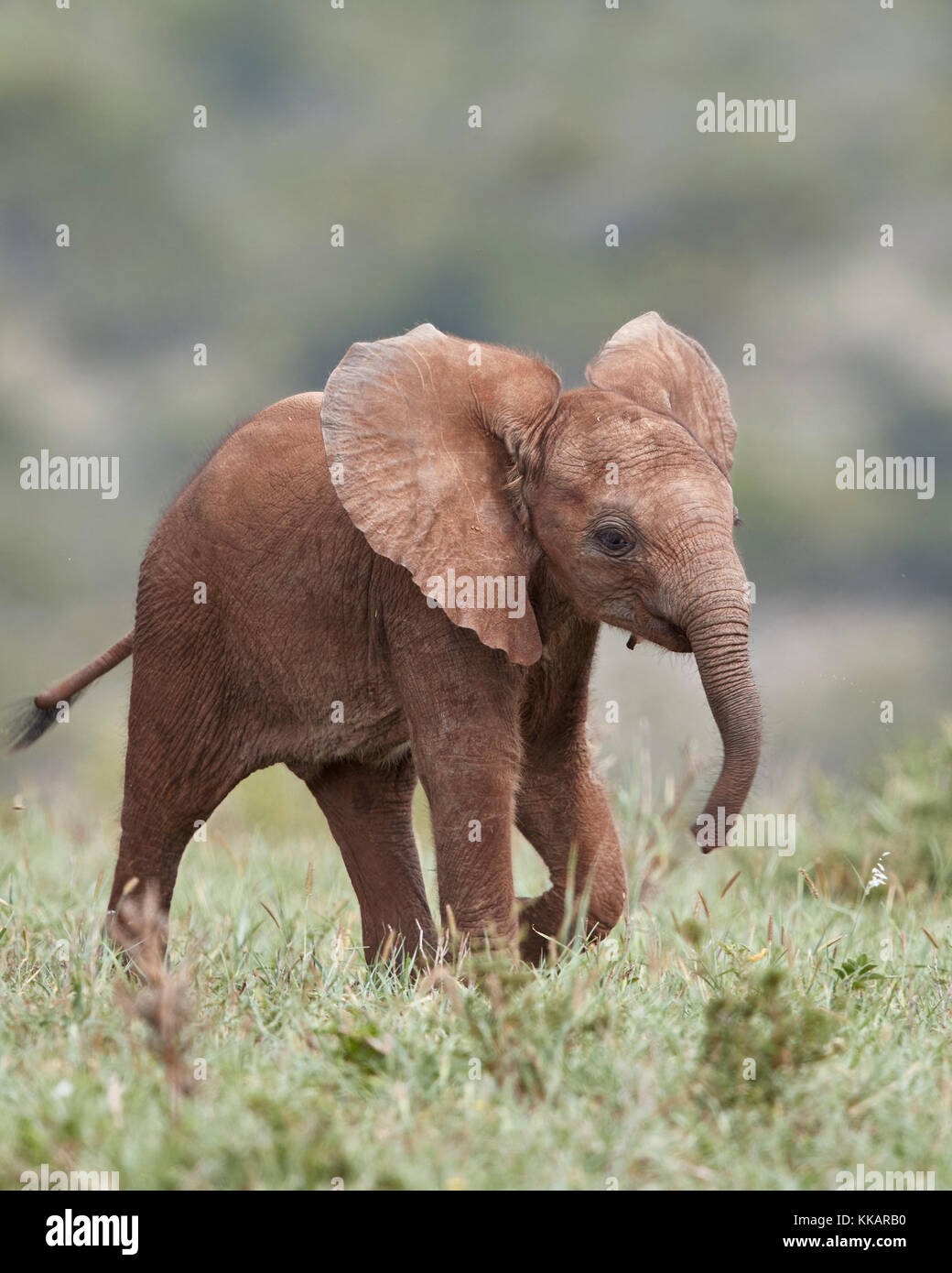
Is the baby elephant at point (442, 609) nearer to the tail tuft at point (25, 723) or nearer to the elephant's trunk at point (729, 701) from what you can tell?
the elephant's trunk at point (729, 701)

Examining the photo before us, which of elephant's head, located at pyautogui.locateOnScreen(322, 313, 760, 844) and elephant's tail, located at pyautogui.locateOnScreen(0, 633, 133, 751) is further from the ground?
elephant's head, located at pyautogui.locateOnScreen(322, 313, 760, 844)

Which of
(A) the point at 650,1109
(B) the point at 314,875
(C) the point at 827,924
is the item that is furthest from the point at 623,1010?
(B) the point at 314,875

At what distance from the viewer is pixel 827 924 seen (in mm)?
6656

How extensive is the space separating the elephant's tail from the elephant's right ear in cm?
179

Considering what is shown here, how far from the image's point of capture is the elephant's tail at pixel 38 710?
684 cm

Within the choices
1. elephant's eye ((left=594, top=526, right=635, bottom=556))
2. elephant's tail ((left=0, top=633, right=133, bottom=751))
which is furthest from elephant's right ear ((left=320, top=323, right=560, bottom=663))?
elephant's tail ((left=0, top=633, right=133, bottom=751))

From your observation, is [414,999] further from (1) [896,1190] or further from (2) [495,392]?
(2) [495,392]

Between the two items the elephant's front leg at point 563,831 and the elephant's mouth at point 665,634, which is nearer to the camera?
the elephant's mouth at point 665,634

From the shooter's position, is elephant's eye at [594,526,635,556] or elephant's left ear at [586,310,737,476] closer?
elephant's eye at [594,526,635,556]

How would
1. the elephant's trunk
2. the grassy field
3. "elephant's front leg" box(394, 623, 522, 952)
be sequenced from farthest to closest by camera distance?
1. "elephant's front leg" box(394, 623, 522, 952)
2. the elephant's trunk
3. the grassy field

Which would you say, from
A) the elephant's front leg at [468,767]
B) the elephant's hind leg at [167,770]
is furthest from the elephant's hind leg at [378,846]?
the elephant's front leg at [468,767]

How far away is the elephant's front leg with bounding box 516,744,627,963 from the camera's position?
235 inches

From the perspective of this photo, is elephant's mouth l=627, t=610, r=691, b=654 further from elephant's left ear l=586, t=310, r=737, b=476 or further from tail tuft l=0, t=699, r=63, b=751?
tail tuft l=0, t=699, r=63, b=751

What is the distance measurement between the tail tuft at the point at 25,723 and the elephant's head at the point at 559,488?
7.14 ft
